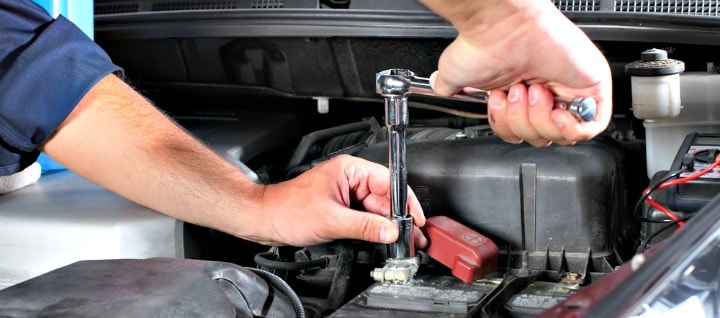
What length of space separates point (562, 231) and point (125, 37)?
85 cm

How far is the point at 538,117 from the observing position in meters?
0.94

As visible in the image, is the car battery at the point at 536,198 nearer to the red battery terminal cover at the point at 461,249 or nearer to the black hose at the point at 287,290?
the red battery terminal cover at the point at 461,249

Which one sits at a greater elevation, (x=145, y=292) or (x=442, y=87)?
(x=442, y=87)

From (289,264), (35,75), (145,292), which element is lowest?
(289,264)

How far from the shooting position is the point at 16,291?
88 cm

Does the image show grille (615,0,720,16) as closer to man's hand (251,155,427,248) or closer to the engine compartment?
the engine compartment

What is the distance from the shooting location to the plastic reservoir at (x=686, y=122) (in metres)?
1.25

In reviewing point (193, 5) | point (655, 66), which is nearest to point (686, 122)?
point (655, 66)

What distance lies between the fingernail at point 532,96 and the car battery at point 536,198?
25 centimetres

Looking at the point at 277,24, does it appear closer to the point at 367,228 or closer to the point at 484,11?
the point at 367,228

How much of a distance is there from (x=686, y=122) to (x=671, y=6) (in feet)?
0.52

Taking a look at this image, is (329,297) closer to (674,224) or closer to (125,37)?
(674,224)

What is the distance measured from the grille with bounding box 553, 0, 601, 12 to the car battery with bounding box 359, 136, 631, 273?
0.66 ft

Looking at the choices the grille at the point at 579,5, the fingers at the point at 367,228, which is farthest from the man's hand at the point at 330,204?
the grille at the point at 579,5
